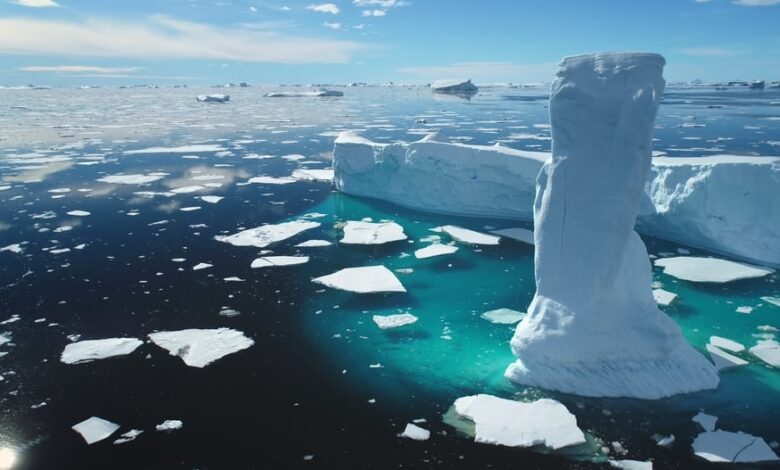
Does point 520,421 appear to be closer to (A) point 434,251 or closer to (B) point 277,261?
(A) point 434,251

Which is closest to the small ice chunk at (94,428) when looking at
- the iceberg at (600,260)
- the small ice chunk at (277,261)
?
the iceberg at (600,260)

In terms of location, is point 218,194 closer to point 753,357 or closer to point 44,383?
point 44,383

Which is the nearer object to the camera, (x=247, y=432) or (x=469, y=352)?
(x=247, y=432)

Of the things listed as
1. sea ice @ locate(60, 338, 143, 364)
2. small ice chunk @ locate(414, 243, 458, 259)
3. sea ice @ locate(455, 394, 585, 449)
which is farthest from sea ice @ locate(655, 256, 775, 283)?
sea ice @ locate(60, 338, 143, 364)

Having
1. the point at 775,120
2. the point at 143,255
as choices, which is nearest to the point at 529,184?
the point at 143,255

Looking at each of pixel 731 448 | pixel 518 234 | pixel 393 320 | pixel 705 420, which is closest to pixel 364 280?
pixel 393 320
